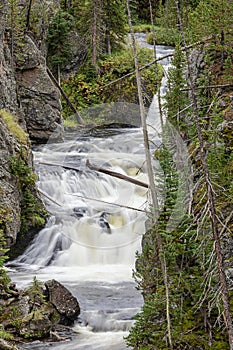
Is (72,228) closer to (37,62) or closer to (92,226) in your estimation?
(92,226)

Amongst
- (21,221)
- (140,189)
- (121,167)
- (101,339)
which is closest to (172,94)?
(101,339)

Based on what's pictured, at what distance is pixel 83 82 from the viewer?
27.8 m

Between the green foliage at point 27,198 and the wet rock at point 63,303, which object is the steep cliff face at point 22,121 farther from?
the wet rock at point 63,303

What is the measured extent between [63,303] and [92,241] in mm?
4572

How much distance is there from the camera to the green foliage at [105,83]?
2647 centimetres

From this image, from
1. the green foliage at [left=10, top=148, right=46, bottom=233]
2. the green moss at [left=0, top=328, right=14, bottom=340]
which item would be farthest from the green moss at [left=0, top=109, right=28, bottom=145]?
the green moss at [left=0, top=328, right=14, bottom=340]

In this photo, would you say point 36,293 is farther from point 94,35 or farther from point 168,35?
point 94,35

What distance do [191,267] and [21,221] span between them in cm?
844

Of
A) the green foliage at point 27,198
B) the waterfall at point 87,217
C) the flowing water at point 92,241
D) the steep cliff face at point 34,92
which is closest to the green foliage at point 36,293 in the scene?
the flowing water at point 92,241

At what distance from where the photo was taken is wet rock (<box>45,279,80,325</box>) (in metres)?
8.27

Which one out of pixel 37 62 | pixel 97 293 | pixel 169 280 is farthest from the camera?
pixel 37 62

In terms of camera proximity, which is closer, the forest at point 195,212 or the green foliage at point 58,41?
the forest at point 195,212

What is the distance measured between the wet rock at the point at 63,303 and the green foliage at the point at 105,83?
1790 centimetres

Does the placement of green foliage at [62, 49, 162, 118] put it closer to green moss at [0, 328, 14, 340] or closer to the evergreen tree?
the evergreen tree
